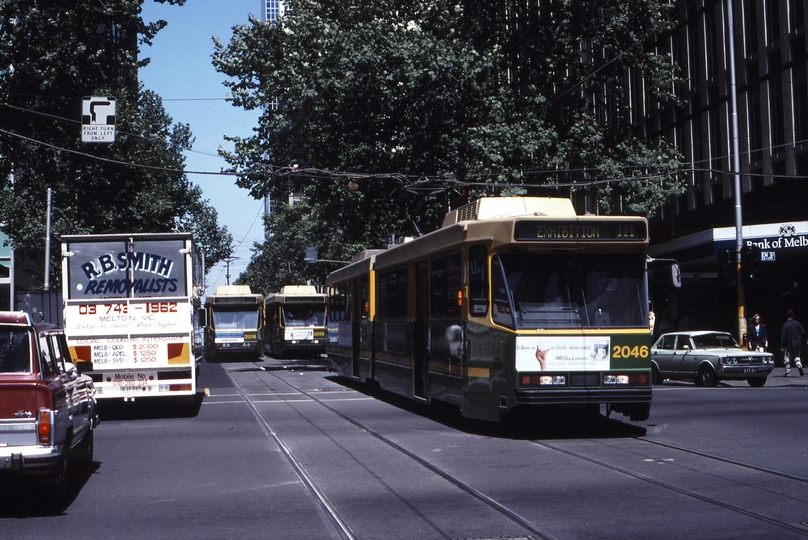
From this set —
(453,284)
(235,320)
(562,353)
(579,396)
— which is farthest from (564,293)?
(235,320)

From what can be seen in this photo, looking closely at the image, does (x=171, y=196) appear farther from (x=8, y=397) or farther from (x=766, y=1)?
(x=8, y=397)

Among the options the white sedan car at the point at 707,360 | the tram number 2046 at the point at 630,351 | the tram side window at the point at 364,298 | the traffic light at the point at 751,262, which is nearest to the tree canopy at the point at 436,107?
the traffic light at the point at 751,262

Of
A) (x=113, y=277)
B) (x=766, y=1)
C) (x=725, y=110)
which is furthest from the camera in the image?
(x=725, y=110)

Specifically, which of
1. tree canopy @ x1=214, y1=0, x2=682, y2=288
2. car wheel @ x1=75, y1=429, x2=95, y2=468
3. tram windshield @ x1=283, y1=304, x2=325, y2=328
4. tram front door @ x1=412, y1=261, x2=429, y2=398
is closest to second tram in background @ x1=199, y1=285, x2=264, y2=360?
tram windshield @ x1=283, y1=304, x2=325, y2=328

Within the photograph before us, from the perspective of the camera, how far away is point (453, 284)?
1473 centimetres

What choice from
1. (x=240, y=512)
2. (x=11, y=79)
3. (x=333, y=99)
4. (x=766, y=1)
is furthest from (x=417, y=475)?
(x=766, y=1)

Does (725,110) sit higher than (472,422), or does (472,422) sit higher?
(725,110)

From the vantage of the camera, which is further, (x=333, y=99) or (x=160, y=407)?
(x=333, y=99)

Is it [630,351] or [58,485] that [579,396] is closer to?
[630,351]

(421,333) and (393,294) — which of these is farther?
(393,294)

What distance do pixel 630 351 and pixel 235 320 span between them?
32.9 m

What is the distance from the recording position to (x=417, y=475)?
10.2 m

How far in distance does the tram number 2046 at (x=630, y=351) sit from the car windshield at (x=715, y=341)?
11958 millimetres

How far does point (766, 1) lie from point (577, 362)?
87.0ft
